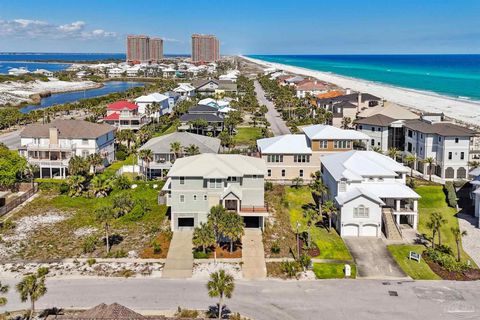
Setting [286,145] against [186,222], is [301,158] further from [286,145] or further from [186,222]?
[186,222]

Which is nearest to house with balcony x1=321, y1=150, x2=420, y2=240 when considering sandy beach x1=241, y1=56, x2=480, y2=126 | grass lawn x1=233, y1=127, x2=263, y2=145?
grass lawn x1=233, y1=127, x2=263, y2=145

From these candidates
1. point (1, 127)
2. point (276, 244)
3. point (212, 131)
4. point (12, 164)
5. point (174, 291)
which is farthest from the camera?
point (1, 127)

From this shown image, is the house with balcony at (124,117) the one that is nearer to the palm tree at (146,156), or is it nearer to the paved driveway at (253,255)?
the palm tree at (146,156)

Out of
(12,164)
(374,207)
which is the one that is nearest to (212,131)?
(12,164)

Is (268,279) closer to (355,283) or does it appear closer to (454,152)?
(355,283)

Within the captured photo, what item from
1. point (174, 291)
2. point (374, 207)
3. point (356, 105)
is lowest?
point (174, 291)

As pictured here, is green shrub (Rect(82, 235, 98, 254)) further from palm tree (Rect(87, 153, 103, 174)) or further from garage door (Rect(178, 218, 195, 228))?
palm tree (Rect(87, 153, 103, 174))

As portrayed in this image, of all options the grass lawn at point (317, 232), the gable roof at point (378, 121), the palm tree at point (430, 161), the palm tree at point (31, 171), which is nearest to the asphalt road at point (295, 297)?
the grass lawn at point (317, 232)

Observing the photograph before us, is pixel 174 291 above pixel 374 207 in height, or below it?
below
